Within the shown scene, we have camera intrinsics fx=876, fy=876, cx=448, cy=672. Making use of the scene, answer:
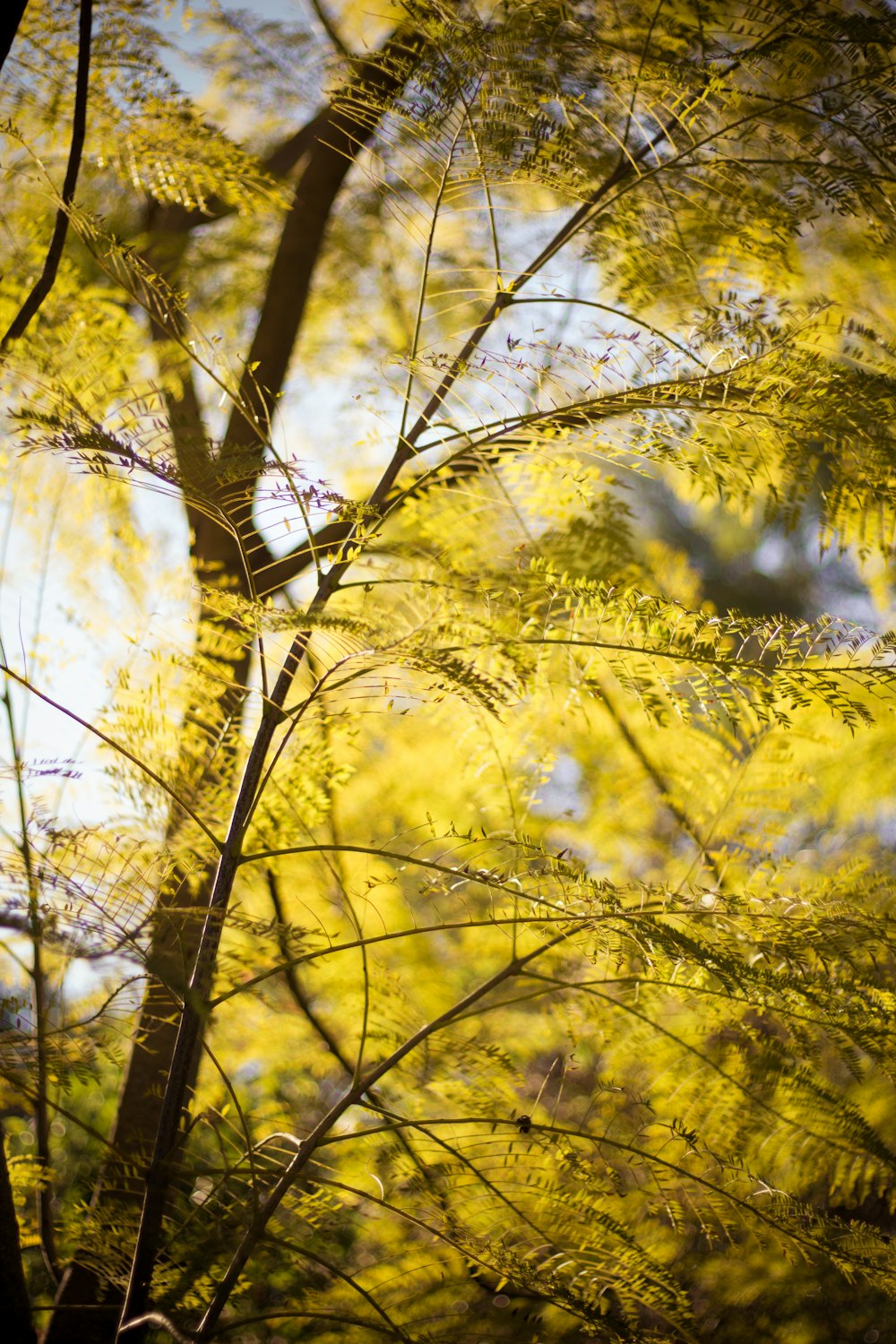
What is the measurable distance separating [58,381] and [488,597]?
0.31 meters

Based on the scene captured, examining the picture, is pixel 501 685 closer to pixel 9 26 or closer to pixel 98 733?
pixel 98 733

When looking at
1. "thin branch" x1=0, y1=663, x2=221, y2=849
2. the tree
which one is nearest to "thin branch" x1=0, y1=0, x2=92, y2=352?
the tree

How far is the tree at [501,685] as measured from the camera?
477 millimetres

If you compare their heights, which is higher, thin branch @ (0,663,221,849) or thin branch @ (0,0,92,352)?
thin branch @ (0,0,92,352)

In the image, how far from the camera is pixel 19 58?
2.27 feet

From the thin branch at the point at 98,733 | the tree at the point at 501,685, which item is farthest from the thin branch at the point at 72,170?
the thin branch at the point at 98,733

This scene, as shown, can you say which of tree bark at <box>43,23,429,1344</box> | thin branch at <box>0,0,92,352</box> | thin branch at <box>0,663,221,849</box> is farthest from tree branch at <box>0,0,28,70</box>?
thin branch at <box>0,663,221,849</box>

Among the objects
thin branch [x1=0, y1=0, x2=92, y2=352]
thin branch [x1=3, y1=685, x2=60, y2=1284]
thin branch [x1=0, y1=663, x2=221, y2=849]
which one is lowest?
thin branch [x1=3, y1=685, x2=60, y2=1284]

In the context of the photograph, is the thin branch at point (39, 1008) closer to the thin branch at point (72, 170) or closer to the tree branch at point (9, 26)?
the thin branch at point (72, 170)

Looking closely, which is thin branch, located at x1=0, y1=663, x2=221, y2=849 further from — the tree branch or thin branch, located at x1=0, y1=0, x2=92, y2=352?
the tree branch

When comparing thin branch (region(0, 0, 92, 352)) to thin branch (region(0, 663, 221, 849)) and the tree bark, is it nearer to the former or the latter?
the tree bark

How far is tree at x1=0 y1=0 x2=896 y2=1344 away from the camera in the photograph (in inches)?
18.8

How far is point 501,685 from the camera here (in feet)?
1.70

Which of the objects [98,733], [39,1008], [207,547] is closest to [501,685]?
[98,733]
